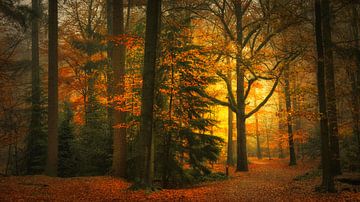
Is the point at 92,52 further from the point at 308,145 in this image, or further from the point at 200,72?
the point at 308,145

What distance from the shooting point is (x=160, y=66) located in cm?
1423

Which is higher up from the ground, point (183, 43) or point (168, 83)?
point (183, 43)

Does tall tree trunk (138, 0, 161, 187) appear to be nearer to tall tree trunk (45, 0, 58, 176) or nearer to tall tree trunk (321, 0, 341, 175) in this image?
tall tree trunk (45, 0, 58, 176)

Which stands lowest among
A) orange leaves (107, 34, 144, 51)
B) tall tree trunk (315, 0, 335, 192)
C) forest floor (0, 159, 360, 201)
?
forest floor (0, 159, 360, 201)

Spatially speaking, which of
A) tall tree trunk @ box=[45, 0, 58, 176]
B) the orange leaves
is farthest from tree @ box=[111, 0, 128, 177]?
tall tree trunk @ box=[45, 0, 58, 176]

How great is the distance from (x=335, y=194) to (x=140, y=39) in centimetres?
1030

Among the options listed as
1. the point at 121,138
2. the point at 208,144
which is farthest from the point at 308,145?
the point at 121,138

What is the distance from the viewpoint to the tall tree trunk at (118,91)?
14.5m

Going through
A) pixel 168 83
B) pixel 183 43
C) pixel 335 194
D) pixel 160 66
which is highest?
pixel 183 43

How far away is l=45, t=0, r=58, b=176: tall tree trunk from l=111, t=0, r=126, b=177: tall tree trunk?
317cm

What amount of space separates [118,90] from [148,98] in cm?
388

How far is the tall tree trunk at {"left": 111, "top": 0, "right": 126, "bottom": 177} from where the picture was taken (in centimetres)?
1447

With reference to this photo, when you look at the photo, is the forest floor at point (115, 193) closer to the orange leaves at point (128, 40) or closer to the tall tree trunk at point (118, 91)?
the tall tree trunk at point (118, 91)

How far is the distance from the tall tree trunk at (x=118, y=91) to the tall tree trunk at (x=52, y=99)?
3.17 metres
